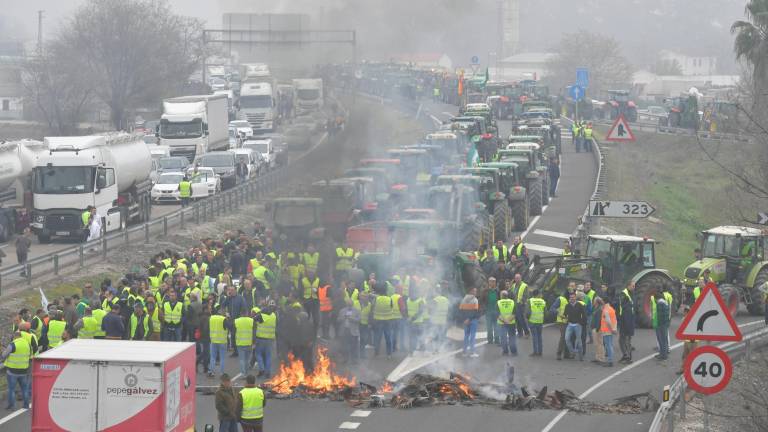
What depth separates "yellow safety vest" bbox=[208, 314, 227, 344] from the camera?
24.4 m

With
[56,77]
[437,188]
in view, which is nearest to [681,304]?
[437,188]

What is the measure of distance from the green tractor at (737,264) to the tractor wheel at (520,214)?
9935 mm

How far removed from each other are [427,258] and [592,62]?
378ft

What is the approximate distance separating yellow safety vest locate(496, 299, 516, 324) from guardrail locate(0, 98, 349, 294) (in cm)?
1144

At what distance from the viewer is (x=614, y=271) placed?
29406 millimetres

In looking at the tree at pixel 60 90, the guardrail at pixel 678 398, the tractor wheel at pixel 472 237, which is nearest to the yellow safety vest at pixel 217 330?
the guardrail at pixel 678 398

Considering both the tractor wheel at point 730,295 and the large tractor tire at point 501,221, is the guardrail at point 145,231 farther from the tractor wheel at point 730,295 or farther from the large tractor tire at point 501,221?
the tractor wheel at point 730,295

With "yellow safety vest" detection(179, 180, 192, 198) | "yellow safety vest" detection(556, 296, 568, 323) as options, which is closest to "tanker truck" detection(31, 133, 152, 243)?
"yellow safety vest" detection(179, 180, 192, 198)

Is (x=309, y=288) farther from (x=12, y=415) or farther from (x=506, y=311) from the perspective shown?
(x=12, y=415)

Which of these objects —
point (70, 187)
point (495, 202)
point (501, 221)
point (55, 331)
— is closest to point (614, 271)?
point (501, 221)

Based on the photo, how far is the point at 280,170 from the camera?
5578 cm

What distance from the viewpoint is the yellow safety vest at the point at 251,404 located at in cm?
1805

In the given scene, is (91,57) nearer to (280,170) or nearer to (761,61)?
(280,170)

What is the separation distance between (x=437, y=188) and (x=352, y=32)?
95.0 ft
